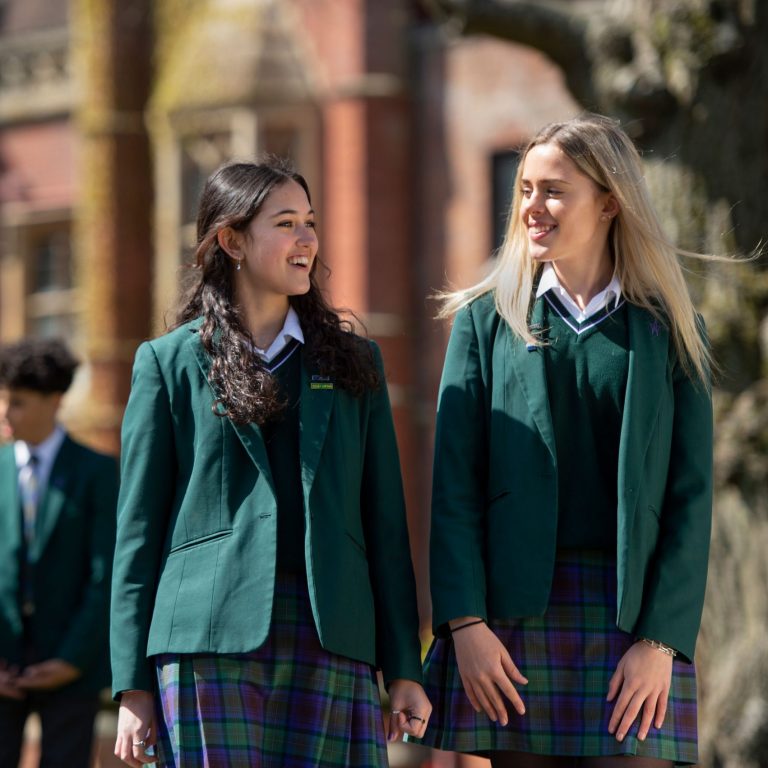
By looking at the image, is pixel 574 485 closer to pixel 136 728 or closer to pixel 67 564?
pixel 136 728

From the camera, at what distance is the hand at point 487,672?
3.43 metres

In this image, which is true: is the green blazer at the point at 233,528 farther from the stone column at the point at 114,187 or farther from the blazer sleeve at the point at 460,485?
the stone column at the point at 114,187

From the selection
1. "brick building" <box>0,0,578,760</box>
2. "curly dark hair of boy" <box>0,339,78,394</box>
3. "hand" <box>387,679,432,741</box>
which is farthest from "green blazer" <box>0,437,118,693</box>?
"brick building" <box>0,0,578,760</box>

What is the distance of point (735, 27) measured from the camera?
23.7ft

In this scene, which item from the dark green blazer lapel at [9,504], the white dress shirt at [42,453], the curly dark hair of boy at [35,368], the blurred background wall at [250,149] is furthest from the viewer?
the blurred background wall at [250,149]

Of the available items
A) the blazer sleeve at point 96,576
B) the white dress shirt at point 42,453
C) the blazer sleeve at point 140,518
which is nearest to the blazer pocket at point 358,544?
the blazer sleeve at point 140,518

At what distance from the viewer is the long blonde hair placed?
3.66 metres

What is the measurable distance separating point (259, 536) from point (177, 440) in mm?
319

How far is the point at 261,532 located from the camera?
3469 millimetres

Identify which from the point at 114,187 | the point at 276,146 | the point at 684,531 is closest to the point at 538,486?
the point at 684,531

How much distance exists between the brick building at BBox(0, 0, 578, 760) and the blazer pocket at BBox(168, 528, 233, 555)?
45.7ft

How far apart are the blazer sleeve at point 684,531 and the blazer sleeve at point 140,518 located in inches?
43.4

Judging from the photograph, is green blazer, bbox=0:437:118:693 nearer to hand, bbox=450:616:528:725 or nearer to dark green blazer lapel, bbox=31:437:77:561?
dark green blazer lapel, bbox=31:437:77:561

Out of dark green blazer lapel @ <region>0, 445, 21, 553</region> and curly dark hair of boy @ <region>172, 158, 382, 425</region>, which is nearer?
curly dark hair of boy @ <region>172, 158, 382, 425</region>
